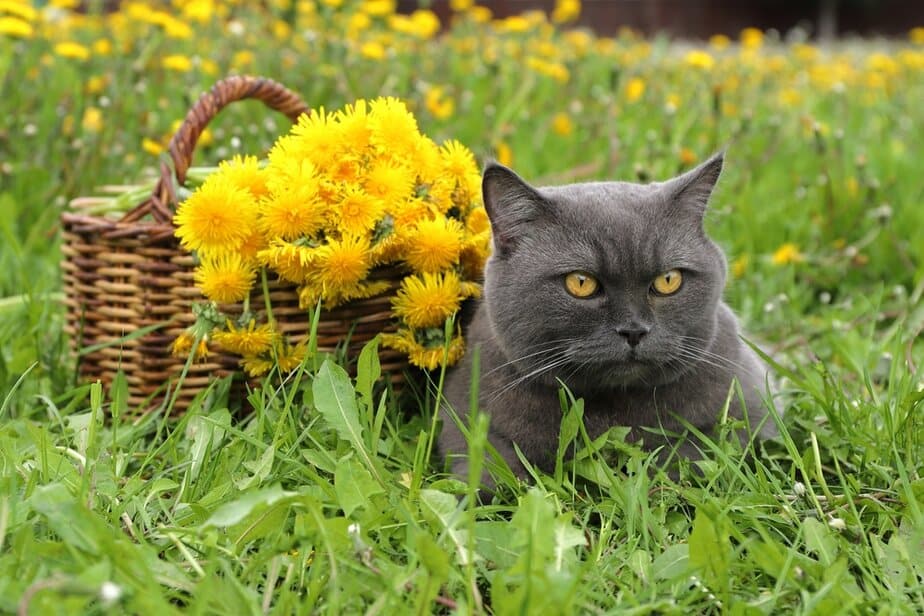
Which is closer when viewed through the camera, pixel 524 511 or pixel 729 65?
pixel 524 511

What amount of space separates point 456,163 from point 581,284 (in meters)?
0.51

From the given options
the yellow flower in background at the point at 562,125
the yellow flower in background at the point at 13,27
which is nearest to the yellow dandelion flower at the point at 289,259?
the yellow flower in background at the point at 13,27

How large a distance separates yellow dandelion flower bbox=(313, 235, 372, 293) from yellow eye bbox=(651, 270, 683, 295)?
1.79 feet

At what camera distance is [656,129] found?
12.5 ft

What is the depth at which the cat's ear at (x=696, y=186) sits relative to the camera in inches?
64.2

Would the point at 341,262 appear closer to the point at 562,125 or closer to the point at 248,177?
the point at 248,177

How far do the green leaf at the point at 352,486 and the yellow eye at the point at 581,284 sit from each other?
0.47 meters

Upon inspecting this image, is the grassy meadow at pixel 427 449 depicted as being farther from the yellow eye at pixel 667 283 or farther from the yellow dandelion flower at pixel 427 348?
the yellow eye at pixel 667 283

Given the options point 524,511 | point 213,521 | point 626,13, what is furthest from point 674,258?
point 626,13

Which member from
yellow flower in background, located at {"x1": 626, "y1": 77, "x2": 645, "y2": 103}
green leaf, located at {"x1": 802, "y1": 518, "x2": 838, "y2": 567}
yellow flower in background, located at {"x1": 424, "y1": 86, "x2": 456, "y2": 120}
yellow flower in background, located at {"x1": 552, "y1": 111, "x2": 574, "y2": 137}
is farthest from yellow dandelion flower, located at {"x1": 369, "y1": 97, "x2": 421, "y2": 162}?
yellow flower in background, located at {"x1": 626, "y1": 77, "x2": 645, "y2": 103}

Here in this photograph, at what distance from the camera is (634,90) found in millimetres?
4086

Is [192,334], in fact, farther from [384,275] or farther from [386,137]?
[386,137]

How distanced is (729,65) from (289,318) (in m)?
4.66

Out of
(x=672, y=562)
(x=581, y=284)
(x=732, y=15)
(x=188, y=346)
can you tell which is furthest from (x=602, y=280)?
(x=732, y=15)
